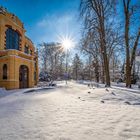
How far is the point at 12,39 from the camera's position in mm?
22719

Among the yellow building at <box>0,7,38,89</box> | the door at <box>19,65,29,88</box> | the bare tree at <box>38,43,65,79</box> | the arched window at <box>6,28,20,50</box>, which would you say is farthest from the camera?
the bare tree at <box>38,43,65,79</box>

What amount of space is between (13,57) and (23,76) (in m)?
3.31

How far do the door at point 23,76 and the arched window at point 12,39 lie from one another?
3.27 m

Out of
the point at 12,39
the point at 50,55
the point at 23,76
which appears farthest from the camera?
the point at 50,55

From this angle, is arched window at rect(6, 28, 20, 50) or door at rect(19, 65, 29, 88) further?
arched window at rect(6, 28, 20, 50)

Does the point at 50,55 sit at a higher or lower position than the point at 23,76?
higher

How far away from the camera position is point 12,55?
18.5 metres

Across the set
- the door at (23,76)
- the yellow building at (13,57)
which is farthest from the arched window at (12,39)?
the door at (23,76)

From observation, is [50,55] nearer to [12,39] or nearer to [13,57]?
[12,39]

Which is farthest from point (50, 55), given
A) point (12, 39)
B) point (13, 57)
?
point (13, 57)

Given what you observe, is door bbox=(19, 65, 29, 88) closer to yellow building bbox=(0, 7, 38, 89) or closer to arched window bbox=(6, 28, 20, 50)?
yellow building bbox=(0, 7, 38, 89)

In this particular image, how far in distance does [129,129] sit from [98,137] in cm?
97

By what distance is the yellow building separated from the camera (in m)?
18.6

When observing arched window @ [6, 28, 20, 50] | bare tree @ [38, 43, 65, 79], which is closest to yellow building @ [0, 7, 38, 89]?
arched window @ [6, 28, 20, 50]
